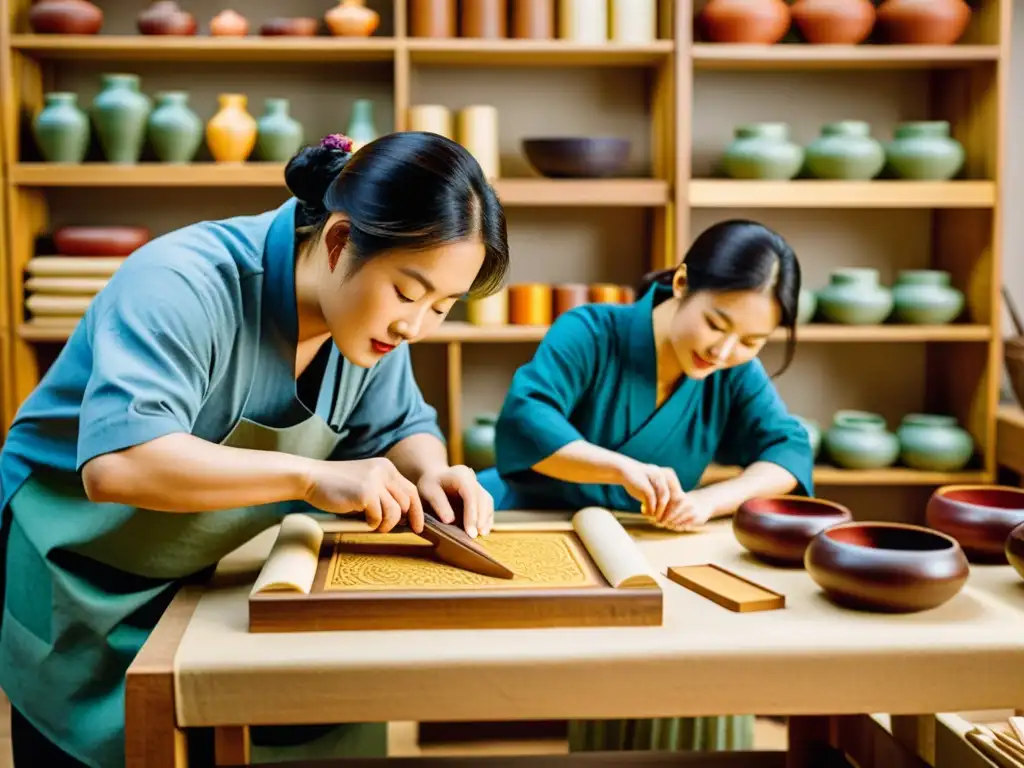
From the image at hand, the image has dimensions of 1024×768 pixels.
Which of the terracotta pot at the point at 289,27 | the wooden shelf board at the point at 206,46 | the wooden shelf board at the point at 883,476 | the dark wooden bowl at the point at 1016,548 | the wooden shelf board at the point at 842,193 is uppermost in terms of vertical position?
the terracotta pot at the point at 289,27

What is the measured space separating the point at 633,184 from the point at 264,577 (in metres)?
2.57

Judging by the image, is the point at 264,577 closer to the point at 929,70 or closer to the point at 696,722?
the point at 696,722

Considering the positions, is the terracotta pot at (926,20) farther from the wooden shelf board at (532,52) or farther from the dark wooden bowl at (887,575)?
the dark wooden bowl at (887,575)

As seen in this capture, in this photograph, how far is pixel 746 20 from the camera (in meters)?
3.56

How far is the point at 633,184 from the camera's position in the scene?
358 centimetres

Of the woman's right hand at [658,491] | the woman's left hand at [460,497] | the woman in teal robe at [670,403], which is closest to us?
the woman's left hand at [460,497]

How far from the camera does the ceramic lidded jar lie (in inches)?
138

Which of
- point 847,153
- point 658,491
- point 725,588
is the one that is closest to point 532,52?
point 847,153

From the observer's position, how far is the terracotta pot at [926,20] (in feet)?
11.8

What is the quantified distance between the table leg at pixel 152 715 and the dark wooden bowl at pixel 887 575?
2.52ft

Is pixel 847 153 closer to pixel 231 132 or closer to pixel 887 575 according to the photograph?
pixel 231 132

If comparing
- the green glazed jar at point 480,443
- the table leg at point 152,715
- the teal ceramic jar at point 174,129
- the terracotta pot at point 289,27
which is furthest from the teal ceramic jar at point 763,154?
the table leg at point 152,715

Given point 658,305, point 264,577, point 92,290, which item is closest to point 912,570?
point 264,577

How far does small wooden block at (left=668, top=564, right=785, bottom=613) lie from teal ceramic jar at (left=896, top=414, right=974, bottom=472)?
7.99ft
